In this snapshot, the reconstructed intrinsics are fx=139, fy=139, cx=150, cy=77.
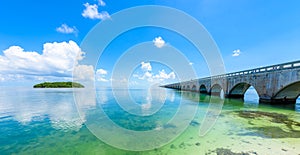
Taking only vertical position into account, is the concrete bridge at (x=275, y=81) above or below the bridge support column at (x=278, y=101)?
above

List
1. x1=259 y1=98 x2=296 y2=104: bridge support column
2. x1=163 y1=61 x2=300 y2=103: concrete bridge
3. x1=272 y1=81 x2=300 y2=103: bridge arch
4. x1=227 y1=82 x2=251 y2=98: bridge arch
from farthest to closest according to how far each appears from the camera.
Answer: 1. x1=227 y1=82 x2=251 y2=98: bridge arch
2. x1=259 y1=98 x2=296 y2=104: bridge support column
3. x1=272 y1=81 x2=300 y2=103: bridge arch
4. x1=163 y1=61 x2=300 y2=103: concrete bridge

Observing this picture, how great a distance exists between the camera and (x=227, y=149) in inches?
169

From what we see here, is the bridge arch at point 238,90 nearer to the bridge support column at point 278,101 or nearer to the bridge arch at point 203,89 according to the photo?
the bridge support column at point 278,101

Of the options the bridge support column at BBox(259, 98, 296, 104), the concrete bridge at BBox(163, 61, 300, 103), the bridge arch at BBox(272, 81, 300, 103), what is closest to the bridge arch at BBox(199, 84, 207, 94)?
the concrete bridge at BBox(163, 61, 300, 103)

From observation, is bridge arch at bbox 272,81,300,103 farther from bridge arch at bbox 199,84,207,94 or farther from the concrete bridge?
bridge arch at bbox 199,84,207,94

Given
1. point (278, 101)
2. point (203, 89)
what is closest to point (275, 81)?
point (278, 101)

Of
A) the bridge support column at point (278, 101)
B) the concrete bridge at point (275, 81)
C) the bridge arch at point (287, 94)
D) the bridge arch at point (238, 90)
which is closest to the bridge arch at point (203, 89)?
the bridge arch at point (238, 90)

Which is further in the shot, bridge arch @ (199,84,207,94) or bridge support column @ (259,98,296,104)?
bridge arch @ (199,84,207,94)

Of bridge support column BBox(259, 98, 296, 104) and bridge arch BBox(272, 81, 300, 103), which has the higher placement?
bridge arch BBox(272, 81, 300, 103)

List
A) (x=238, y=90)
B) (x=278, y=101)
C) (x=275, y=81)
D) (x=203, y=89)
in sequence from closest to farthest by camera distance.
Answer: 1. (x=275, y=81)
2. (x=278, y=101)
3. (x=238, y=90)
4. (x=203, y=89)

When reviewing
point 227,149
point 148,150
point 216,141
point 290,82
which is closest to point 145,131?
point 148,150

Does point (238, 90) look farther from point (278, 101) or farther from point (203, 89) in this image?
point (203, 89)

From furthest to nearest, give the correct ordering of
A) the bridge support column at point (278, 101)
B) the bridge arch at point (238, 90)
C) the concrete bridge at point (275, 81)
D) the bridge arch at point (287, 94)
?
the bridge arch at point (238, 90) < the bridge support column at point (278, 101) < the bridge arch at point (287, 94) < the concrete bridge at point (275, 81)

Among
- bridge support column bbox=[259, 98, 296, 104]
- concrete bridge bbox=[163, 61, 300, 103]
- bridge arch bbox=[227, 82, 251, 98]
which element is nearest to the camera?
concrete bridge bbox=[163, 61, 300, 103]
